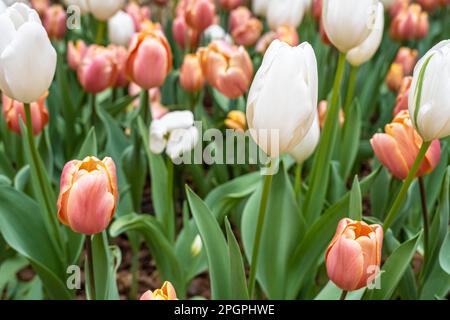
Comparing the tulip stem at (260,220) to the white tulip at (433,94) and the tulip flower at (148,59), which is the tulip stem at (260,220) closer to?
the white tulip at (433,94)

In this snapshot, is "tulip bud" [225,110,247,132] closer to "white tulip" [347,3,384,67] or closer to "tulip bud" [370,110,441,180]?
"white tulip" [347,3,384,67]

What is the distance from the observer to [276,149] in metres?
0.93

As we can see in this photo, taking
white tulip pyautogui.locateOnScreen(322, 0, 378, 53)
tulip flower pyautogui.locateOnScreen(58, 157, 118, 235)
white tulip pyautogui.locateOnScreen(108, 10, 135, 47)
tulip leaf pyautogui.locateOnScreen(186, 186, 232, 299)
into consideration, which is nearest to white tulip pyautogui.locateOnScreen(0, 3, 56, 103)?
tulip flower pyautogui.locateOnScreen(58, 157, 118, 235)

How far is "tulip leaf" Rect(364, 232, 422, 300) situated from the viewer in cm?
108

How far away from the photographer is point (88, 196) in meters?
0.96

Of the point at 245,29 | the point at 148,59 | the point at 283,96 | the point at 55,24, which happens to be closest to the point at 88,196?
the point at 283,96

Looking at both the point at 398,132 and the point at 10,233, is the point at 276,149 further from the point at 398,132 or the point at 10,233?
the point at 10,233

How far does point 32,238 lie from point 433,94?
0.76m

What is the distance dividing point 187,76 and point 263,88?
911 mm

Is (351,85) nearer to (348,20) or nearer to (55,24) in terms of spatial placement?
(348,20)

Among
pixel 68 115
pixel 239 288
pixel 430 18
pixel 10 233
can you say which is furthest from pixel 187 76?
pixel 430 18

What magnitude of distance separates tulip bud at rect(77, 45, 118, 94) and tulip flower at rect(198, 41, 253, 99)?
215mm

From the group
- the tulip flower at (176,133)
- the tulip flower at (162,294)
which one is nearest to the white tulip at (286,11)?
the tulip flower at (176,133)

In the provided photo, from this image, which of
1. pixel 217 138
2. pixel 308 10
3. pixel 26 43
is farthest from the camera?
pixel 308 10
